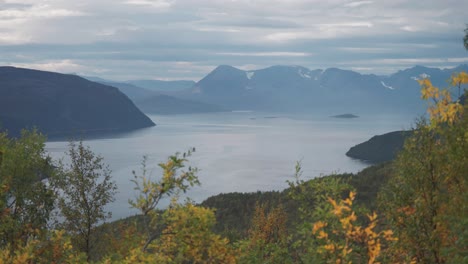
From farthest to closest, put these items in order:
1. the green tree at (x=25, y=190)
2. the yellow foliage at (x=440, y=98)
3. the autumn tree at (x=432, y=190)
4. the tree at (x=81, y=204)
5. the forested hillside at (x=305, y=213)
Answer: the tree at (x=81, y=204) < the green tree at (x=25, y=190) < the autumn tree at (x=432, y=190) < the yellow foliage at (x=440, y=98) < the forested hillside at (x=305, y=213)

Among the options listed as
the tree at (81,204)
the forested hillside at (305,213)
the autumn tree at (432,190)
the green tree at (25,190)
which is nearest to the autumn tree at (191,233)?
the forested hillside at (305,213)

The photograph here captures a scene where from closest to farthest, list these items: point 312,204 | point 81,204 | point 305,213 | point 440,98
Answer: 1. point 440,98
2. point 305,213
3. point 312,204
4. point 81,204

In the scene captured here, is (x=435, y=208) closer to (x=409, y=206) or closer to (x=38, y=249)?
(x=409, y=206)

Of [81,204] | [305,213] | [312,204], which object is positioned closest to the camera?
[305,213]

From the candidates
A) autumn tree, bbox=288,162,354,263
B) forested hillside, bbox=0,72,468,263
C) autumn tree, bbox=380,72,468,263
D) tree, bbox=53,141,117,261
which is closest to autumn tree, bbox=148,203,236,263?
forested hillside, bbox=0,72,468,263

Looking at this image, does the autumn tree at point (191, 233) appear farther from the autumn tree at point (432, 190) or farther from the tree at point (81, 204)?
the tree at point (81, 204)

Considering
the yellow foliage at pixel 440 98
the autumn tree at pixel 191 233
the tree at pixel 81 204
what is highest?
the yellow foliage at pixel 440 98

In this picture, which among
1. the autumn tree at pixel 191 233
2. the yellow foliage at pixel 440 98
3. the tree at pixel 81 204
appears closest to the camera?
the autumn tree at pixel 191 233

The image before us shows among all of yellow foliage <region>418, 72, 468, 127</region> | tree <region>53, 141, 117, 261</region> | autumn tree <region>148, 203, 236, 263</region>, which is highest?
yellow foliage <region>418, 72, 468, 127</region>

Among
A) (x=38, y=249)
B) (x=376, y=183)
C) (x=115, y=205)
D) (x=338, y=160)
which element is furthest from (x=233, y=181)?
(x=38, y=249)

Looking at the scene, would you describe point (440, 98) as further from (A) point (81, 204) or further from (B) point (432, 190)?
(A) point (81, 204)

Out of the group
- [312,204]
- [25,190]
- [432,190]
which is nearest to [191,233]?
[312,204]

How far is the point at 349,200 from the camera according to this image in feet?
32.4

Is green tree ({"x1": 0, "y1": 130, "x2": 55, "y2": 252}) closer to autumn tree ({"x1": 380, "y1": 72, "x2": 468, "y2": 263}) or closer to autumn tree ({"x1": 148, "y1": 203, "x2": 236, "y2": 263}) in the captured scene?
autumn tree ({"x1": 148, "y1": 203, "x2": 236, "y2": 263})
